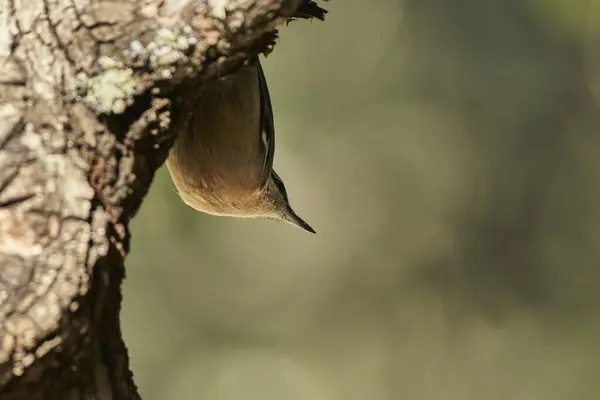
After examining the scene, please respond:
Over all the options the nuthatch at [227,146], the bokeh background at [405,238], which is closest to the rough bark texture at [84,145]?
the nuthatch at [227,146]

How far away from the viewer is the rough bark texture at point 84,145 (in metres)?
0.65

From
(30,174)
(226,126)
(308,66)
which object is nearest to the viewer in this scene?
(30,174)

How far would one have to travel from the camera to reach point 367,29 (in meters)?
2.89

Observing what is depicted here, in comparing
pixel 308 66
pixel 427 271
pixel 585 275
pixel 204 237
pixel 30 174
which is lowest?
pixel 204 237

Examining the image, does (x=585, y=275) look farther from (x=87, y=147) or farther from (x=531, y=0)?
(x=87, y=147)

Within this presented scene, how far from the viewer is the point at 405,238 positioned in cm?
298

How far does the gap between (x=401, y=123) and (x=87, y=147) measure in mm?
2305

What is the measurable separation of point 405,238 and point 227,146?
2.14 m

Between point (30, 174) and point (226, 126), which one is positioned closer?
point (30, 174)

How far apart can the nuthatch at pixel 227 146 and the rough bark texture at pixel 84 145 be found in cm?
6

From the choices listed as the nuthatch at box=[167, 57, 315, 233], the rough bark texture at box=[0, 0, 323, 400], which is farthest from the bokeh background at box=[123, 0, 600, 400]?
the rough bark texture at box=[0, 0, 323, 400]

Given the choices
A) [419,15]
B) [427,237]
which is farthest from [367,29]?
[427,237]

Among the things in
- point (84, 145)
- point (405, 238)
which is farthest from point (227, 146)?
point (405, 238)

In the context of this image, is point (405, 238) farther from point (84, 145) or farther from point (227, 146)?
point (84, 145)
